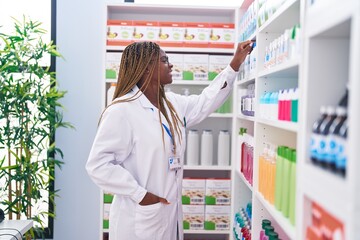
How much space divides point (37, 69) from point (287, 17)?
7.19 feet

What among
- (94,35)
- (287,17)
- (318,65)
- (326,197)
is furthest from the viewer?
(94,35)

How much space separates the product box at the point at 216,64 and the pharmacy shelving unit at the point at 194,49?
49mm

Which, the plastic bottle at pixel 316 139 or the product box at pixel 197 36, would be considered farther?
the product box at pixel 197 36

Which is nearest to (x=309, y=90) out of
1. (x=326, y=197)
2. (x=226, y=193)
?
(x=326, y=197)

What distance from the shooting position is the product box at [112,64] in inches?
133

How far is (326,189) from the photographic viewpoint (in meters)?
1.07

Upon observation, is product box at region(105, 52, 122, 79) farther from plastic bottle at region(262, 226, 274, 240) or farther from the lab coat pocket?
plastic bottle at region(262, 226, 274, 240)

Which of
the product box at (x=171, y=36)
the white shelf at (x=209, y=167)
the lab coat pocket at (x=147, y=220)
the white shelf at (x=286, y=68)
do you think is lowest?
the lab coat pocket at (x=147, y=220)

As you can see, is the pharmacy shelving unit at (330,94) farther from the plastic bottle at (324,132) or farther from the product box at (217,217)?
the product box at (217,217)

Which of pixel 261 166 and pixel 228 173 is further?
pixel 228 173

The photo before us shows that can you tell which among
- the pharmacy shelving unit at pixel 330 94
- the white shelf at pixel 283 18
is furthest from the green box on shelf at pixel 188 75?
the pharmacy shelving unit at pixel 330 94

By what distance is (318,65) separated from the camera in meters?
1.26

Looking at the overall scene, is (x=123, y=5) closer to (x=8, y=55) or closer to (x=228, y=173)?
(x=8, y=55)

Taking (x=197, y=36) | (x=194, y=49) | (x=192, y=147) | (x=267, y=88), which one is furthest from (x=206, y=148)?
(x=267, y=88)
